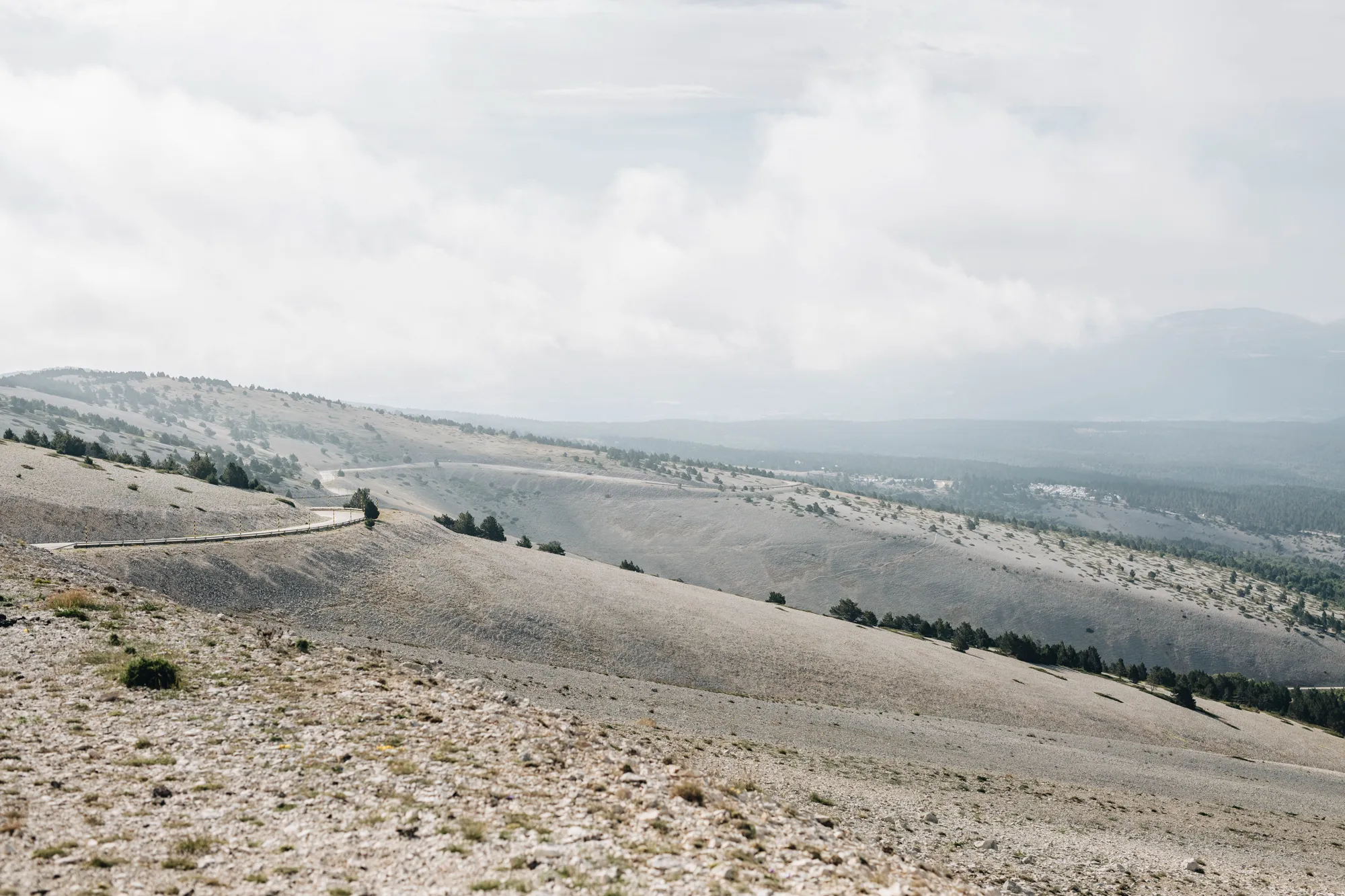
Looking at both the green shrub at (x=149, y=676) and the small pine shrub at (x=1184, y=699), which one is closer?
the green shrub at (x=149, y=676)

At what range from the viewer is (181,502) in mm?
58656

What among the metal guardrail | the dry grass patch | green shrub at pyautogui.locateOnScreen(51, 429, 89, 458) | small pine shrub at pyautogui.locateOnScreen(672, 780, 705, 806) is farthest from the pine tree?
small pine shrub at pyautogui.locateOnScreen(672, 780, 705, 806)

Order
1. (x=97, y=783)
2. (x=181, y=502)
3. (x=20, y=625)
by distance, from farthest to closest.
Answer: (x=181, y=502), (x=20, y=625), (x=97, y=783)

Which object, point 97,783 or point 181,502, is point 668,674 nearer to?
point 97,783

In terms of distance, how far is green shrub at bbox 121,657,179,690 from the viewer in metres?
22.7

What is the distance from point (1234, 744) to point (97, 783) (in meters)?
80.7

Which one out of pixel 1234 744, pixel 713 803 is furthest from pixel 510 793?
pixel 1234 744

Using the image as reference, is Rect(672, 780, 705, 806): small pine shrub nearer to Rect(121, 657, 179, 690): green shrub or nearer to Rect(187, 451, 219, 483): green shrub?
Rect(121, 657, 179, 690): green shrub

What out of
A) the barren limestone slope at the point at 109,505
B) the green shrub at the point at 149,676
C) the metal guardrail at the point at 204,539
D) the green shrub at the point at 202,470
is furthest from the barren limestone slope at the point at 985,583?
the green shrub at the point at 149,676

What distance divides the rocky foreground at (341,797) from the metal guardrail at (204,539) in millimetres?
19867

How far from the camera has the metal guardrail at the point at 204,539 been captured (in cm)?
4419

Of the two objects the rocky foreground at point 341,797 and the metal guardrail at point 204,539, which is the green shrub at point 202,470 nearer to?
the metal guardrail at point 204,539

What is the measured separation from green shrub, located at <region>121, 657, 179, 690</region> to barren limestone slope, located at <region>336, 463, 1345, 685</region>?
5365 inches

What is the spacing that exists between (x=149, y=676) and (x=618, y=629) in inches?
1347
